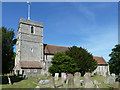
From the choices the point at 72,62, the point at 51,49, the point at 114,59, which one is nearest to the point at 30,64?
the point at 51,49

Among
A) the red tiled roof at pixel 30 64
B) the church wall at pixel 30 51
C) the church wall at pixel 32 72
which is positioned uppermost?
→ the church wall at pixel 30 51

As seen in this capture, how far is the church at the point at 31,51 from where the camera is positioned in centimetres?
2575

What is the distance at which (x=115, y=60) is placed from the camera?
1351 inches

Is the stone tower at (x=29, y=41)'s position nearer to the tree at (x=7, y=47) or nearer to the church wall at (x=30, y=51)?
the church wall at (x=30, y=51)

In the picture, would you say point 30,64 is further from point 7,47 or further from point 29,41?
point 7,47

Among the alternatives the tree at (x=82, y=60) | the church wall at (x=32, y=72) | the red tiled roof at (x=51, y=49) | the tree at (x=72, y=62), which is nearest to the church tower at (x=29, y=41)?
the red tiled roof at (x=51, y=49)

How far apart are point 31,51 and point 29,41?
8.74ft

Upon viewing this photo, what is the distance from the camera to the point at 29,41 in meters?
28.8

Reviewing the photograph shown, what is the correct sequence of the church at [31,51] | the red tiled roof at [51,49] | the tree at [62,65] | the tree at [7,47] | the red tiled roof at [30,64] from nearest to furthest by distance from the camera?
the tree at [7,47] → the tree at [62,65] → the red tiled roof at [30,64] → the church at [31,51] → the red tiled roof at [51,49]

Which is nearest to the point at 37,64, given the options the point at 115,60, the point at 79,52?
the point at 79,52

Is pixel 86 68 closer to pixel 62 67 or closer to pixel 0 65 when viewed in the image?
pixel 62 67

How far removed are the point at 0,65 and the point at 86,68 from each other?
1627 cm

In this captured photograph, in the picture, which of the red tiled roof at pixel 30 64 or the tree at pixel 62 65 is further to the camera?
the red tiled roof at pixel 30 64

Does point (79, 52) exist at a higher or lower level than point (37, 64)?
higher
